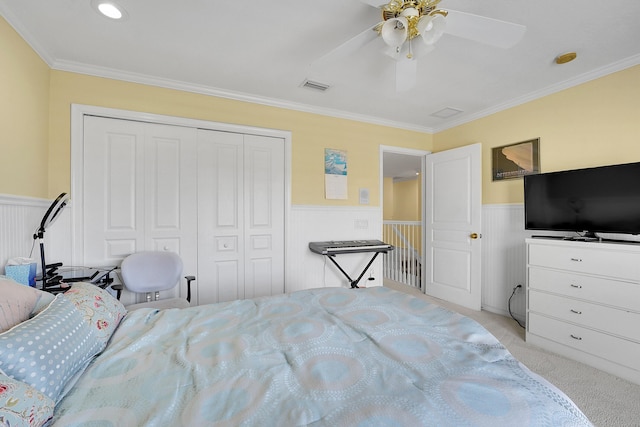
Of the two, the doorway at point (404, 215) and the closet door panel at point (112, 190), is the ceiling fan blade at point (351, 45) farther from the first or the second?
the doorway at point (404, 215)

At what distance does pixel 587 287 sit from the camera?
2.16 m

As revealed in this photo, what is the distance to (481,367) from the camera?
94cm

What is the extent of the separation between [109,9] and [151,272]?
195cm

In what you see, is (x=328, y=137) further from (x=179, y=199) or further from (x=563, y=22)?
(x=563, y=22)

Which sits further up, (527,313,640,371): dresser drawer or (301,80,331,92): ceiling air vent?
(301,80,331,92): ceiling air vent

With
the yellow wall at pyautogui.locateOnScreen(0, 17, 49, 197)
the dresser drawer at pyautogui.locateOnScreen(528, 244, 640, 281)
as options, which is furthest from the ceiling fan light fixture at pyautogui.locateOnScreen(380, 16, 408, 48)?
the yellow wall at pyautogui.locateOnScreen(0, 17, 49, 197)

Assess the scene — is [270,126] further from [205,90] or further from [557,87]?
[557,87]

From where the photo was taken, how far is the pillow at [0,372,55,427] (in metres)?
0.62

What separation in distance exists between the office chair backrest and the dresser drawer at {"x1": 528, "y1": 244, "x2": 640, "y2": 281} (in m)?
3.32

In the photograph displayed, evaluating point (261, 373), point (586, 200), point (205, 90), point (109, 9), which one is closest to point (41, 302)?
point (261, 373)

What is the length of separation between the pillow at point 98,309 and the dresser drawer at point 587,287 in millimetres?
3231

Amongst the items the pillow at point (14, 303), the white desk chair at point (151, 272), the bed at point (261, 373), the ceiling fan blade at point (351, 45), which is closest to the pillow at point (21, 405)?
the bed at point (261, 373)

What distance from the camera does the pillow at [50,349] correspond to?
0.76 m

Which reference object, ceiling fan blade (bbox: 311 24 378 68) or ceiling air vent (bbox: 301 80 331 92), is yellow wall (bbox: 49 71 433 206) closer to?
ceiling air vent (bbox: 301 80 331 92)
